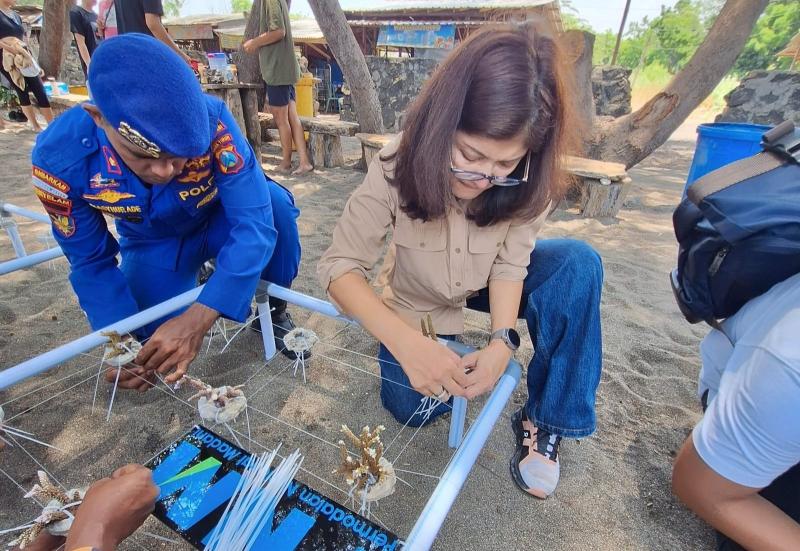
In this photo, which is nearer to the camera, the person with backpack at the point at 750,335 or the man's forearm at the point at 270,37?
the person with backpack at the point at 750,335

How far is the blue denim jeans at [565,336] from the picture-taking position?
1.20m

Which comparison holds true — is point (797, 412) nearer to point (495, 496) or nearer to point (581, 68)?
point (495, 496)

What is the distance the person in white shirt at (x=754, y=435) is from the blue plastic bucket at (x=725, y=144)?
3.03m

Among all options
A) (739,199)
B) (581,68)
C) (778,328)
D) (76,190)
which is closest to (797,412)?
(778,328)

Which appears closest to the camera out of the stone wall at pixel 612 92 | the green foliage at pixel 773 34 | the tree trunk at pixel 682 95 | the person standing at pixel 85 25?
the tree trunk at pixel 682 95

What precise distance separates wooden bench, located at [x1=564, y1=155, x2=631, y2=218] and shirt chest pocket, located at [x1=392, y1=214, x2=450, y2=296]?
2655 mm

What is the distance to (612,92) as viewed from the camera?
995cm

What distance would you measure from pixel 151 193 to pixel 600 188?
10.9ft

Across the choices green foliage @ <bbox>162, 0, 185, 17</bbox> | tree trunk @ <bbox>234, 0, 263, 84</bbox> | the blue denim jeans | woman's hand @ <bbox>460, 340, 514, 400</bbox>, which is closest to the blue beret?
woman's hand @ <bbox>460, 340, 514, 400</bbox>

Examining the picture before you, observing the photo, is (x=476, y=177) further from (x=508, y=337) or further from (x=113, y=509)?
(x=113, y=509)

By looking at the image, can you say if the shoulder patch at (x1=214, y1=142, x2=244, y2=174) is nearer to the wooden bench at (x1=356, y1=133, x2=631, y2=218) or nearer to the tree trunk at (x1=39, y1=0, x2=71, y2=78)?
the wooden bench at (x1=356, y1=133, x2=631, y2=218)

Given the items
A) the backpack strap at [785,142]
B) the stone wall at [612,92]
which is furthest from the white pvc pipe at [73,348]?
the stone wall at [612,92]

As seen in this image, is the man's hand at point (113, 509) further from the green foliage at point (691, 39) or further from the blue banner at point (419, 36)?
the green foliage at point (691, 39)

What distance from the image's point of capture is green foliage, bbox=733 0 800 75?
18.0 meters
